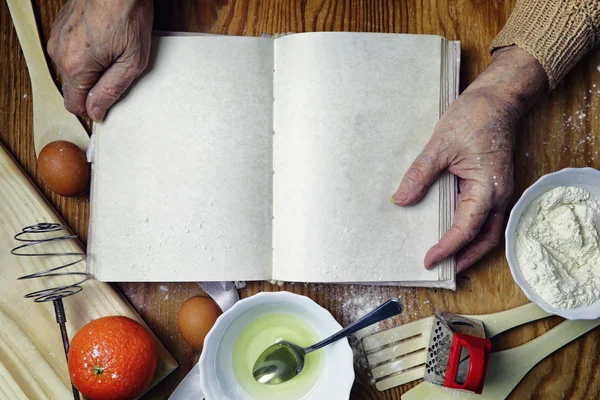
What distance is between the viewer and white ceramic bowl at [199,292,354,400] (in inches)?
35.9

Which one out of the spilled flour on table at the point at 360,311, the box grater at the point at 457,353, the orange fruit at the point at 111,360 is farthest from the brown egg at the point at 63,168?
the box grater at the point at 457,353

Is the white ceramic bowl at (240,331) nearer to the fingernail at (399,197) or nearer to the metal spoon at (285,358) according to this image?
the metal spoon at (285,358)

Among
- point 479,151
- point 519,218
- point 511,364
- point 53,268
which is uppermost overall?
point 479,151

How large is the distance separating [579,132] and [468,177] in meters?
0.26

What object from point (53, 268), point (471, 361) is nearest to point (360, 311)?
point (471, 361)

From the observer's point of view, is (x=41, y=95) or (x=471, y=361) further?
(x=41, y=95)

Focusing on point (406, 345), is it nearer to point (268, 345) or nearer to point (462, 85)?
point (268, 345)

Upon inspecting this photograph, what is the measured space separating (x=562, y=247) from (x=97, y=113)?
82cm

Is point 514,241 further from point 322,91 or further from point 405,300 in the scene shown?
point 322,91

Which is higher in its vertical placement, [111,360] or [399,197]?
[399,197]

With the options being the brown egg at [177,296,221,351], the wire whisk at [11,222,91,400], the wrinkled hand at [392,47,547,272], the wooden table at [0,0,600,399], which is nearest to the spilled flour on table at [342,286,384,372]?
the wooden table at [0,0,600,399]

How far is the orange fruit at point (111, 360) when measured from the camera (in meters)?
0.88

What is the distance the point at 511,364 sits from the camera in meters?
0.98

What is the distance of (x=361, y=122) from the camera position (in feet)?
3.12
